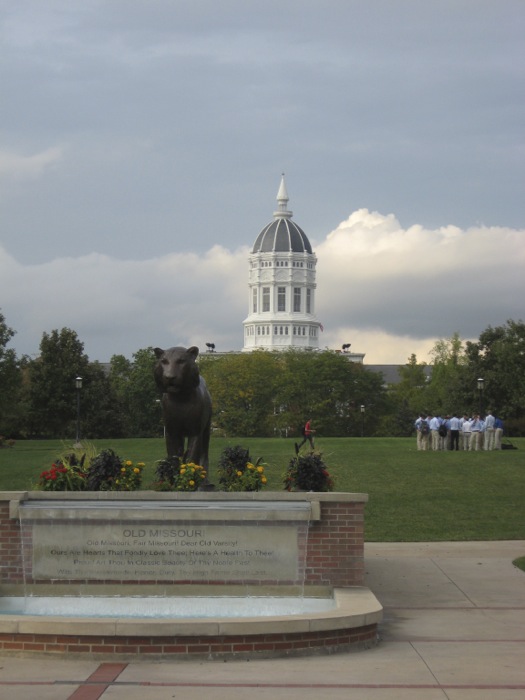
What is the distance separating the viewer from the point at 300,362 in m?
107

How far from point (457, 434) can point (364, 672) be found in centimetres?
3408

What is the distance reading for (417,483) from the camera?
95.6ft

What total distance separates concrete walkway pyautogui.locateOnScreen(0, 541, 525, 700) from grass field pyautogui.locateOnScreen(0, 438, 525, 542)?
10.1 ft

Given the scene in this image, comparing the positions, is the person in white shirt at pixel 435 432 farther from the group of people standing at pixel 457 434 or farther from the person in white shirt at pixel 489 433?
the person in white shirt at pixel 489 433

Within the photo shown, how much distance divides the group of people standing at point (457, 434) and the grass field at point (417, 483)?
3.50 ft

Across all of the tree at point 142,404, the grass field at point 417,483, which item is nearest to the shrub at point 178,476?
the grass field at point 417,483

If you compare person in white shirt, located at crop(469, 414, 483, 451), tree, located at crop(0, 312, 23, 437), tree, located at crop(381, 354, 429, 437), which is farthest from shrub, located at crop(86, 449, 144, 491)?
tree, located at crop(381, 354, 429, 437)

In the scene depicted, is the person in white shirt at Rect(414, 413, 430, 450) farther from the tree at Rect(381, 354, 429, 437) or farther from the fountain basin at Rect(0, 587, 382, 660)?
the tree at Rect(381, 354, 429, 437)

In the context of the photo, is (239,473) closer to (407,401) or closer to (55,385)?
(55,385)

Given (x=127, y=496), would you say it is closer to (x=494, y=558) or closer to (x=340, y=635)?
(x=340, y=635)

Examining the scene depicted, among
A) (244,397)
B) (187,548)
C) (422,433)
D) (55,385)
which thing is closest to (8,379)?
(55,385)

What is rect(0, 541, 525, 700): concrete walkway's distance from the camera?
30.1ft

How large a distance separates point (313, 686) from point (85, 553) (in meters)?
4.14

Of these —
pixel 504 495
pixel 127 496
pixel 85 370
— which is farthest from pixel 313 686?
pixel 85 370
